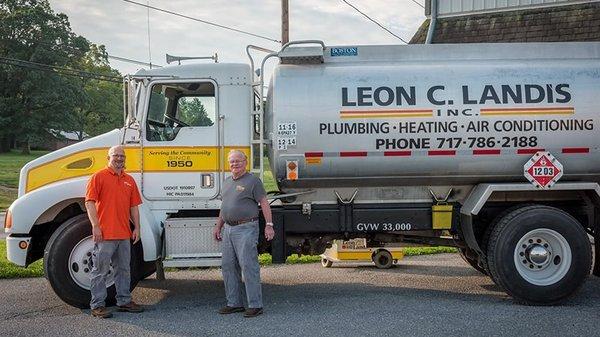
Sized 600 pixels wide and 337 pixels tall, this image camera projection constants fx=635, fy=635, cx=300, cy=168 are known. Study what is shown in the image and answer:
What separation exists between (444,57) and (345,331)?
348 centimetres

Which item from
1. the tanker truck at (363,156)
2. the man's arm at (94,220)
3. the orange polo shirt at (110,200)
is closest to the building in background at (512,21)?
the tanker truck at (363,156)

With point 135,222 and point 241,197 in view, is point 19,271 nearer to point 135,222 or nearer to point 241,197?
point 135,222

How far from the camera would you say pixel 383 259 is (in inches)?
361

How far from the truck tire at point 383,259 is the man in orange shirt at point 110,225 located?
Answer: 3610 mm

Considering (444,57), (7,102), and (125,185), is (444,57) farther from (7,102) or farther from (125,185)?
(7,102)

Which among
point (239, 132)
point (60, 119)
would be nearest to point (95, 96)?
point (60, 119)

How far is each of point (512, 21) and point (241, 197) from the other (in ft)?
29.0

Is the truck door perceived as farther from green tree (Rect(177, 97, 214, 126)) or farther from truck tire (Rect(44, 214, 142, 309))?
truck tire (Rect(44, 214, 142, 309))

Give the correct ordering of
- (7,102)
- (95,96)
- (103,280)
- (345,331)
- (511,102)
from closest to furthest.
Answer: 1. (345,331)
2. (103,280)
3. (511,102)
4. (7,102)
5. (95,96)

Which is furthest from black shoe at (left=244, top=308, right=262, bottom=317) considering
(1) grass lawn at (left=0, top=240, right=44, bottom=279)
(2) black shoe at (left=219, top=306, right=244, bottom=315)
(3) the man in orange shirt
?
(1) grass lawn at (left=0, top=240, right=44, bottom=279)

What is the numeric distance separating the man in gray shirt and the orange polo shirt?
107 centimetres

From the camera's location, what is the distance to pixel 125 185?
6883 mm

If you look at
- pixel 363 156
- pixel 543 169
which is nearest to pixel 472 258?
pixel 543 169

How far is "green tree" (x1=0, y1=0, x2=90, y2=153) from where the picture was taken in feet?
171
